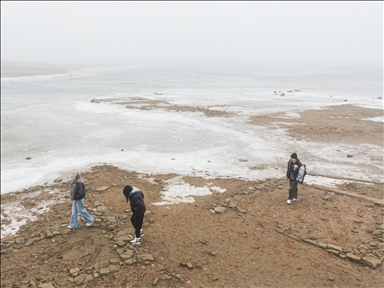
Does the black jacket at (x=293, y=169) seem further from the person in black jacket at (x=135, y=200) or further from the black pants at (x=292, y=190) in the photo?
the person in black jacket at (x=135, y=200)

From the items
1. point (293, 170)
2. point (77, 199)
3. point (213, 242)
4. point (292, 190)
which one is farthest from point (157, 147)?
point (213, 242)

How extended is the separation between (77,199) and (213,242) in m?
4.51

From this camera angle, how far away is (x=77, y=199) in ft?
30.9

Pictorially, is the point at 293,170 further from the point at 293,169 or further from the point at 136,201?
the point at 136,201

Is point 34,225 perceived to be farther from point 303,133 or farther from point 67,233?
point 303,133

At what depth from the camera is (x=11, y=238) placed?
388 inches

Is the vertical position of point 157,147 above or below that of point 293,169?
below

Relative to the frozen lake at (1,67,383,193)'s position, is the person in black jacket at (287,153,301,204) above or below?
above

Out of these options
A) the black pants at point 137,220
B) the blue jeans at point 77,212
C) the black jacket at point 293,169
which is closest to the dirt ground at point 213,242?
the blue jeans at point 77,212

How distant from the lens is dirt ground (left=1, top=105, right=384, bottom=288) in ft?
24.9

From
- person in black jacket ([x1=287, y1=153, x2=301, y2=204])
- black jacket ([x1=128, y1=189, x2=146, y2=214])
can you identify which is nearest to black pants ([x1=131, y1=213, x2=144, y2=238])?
black jacket ([x1=128, y1=189, x2=146, y2=214])

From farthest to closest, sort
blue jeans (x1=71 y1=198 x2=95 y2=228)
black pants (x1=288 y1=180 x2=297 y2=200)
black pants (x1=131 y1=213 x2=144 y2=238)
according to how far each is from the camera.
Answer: black pants (x1=288 y1=180 x2=297 y2=200) → blue jeans (x1=71 y1=198 x2=95 y2=228) → black pants (x1=131 y1=213 x2=144 y2=238)

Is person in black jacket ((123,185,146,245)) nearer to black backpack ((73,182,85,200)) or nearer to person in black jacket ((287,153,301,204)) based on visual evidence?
black backpack ((73,182,85,200))

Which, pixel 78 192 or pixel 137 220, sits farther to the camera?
pixel 78 192
